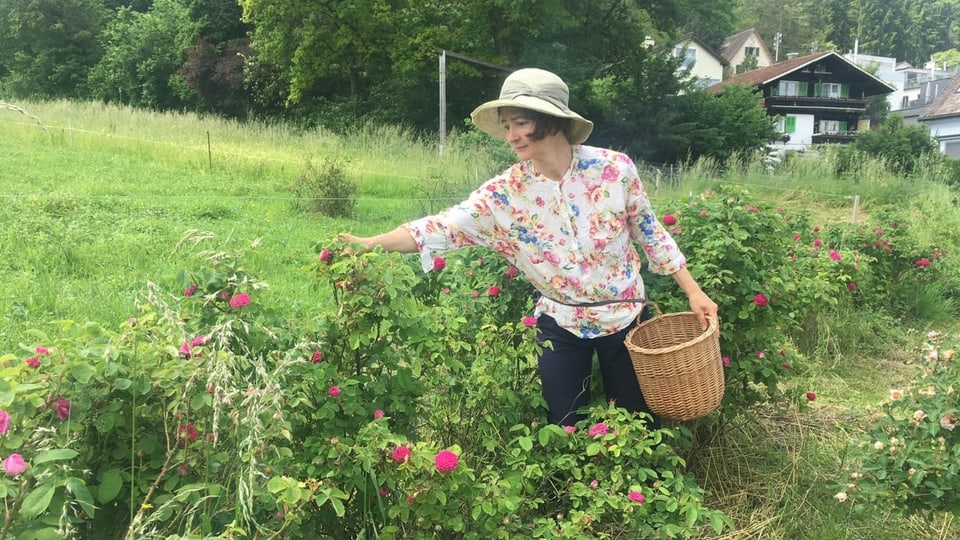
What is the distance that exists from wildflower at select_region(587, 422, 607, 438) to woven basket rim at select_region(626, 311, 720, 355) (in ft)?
0.81

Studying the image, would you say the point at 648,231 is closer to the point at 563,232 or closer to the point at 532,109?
the point at 563,232

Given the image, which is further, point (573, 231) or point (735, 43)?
point (735, 43)

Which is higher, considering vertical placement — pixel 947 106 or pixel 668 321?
pixel 947 106

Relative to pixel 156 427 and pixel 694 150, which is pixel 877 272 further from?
pixel 694 150

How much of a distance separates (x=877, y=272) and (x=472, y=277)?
4134mm

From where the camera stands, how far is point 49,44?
30.2 m

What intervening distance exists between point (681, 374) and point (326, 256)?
1.09 meters

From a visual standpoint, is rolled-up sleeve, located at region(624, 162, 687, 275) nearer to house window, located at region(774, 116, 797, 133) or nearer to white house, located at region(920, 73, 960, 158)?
house window, located at region(774, 116, 797, 133)

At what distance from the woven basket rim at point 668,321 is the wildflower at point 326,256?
0.94 m

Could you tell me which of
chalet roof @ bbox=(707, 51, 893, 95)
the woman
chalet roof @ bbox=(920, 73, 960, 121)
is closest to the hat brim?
the woman

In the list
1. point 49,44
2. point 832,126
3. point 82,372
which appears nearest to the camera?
point 82,372

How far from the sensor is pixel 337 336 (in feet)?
5.80

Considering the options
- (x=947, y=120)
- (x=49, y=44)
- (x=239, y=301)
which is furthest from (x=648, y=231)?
(x=947, y=120)

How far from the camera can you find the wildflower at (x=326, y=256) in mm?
1737
